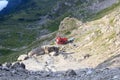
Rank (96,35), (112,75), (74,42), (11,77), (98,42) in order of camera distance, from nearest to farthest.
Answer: (112,75)
(11,77)
(98,42)
(96,35)
(74,42)

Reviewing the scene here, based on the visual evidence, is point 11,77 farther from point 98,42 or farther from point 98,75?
point 98,42

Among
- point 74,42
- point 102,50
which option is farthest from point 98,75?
A: point 74,42

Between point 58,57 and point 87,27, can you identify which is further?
point 87,27

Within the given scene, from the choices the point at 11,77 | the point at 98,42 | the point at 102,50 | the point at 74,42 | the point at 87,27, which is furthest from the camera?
the point at 87,27

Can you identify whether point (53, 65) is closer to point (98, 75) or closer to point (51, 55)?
point (51, 55)

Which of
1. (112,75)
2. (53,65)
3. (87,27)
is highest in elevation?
(87,27)

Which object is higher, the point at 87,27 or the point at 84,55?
the point at 87,27

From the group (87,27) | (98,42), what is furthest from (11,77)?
(87,27)

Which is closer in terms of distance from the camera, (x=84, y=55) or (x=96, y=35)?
(x=84, y=55)

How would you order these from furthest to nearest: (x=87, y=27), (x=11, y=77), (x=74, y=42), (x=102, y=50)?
→ (x=87, y=27)
(x=74, y=42)
(x=102, y=50)
(x=11, y=77)
